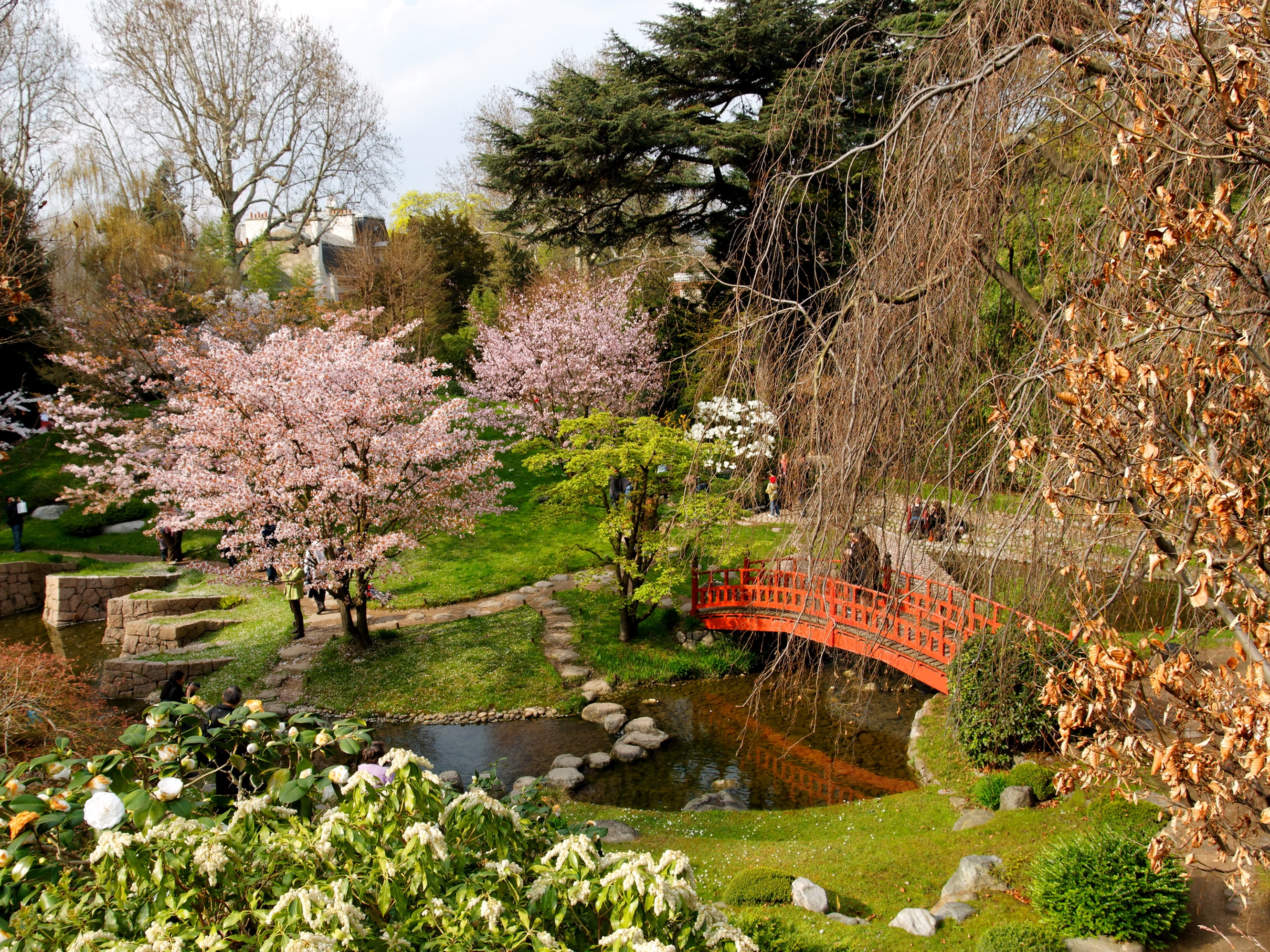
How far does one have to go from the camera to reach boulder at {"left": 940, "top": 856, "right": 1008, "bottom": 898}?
17.6 ft

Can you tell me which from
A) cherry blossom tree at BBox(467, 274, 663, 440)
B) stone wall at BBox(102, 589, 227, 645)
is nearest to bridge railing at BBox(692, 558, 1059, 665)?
cherry blossom tree at BBox(467, 274, 663, 440)

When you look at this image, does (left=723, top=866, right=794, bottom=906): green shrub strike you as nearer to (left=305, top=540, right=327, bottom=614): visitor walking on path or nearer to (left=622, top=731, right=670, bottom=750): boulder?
(left=622, top=731, right=670, bottom=750): boulder

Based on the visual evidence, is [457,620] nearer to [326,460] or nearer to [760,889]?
[326,460]

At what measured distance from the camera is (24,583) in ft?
50.8

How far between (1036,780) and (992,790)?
0.37 meters

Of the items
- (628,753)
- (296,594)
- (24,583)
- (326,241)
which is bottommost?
(628,753)

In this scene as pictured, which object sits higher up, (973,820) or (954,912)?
(954,912)

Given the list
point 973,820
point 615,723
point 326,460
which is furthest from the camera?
point 326,460

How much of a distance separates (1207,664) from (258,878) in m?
3.22

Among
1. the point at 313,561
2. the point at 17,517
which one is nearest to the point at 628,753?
the point at 313,561

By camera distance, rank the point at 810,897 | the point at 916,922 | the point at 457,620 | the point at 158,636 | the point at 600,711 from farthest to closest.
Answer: the point at 457,620 → the point at 158,636 → the point at 600,711 → the point at 810,897 → the point at 916,922

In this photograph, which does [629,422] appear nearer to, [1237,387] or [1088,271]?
[1088,271]

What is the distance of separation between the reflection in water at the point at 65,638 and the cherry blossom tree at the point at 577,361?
33.6ft

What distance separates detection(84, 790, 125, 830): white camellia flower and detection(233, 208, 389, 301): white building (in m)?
30.6
